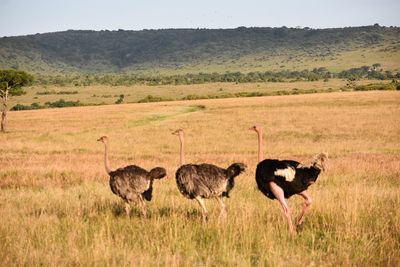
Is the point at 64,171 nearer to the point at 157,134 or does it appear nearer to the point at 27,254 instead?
the point at 27,254

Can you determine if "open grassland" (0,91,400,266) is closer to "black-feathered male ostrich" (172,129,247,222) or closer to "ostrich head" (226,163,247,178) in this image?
"black-feathered male ostrich" (172,129,247,222)

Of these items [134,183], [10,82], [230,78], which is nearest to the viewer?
[134,183]

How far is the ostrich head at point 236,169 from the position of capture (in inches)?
359

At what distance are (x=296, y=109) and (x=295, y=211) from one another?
1832 inches

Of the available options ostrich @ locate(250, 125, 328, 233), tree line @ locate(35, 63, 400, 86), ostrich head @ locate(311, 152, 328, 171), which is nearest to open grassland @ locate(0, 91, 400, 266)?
ostrich @ locate(250, 125, 328, 233)

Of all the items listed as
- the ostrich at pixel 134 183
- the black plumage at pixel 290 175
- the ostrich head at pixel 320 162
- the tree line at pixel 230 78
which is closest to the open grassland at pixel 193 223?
the ostrich at pixel 134 183

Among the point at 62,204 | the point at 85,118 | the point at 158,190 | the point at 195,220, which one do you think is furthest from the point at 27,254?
the point at 85,118

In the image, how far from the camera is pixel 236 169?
30.2ft

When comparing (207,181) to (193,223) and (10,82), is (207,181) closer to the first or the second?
(193,223)

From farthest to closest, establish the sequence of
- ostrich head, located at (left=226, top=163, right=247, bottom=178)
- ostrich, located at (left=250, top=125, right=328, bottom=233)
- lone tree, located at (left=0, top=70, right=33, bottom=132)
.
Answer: lone tree, located at (left=0, top=70, right=33, bottom=132)
ostrich head, located at (left=226, top=163, right=247, bottom=178)
ostrich, located at (left=250, top=125, right=328, bottom=233)

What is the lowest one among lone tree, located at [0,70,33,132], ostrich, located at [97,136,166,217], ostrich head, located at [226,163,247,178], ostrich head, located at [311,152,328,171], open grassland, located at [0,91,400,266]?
open grassland, located at [0,91,400,266]

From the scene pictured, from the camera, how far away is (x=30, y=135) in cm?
4184

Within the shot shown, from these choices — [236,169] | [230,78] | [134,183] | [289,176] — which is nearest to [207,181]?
[236,169]

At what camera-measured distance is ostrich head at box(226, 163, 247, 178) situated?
9.11m
